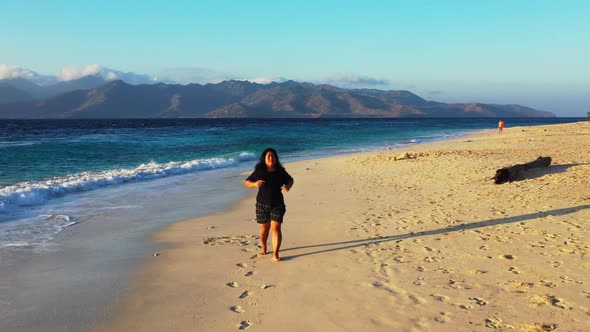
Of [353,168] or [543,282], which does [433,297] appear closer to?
[543,282]

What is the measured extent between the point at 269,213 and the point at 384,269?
6.22 feet

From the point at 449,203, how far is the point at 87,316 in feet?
26.2

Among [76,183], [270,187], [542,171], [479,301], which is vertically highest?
[270,187]

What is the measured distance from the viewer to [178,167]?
20188 millimetres

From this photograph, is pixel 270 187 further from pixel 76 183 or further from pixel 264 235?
pixel 76 183

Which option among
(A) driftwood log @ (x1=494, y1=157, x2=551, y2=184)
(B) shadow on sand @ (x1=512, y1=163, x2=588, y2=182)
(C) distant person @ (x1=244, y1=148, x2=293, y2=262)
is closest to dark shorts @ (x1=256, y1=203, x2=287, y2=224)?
(C) distant person @ (x1=244, y1=148, x2=293, y2=262)

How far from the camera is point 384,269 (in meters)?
5.80

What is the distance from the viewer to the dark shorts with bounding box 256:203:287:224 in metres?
6.50

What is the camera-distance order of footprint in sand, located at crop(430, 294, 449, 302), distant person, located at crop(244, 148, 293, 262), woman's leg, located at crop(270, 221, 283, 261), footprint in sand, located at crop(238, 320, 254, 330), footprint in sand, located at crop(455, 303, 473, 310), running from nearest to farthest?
footprint in sand, located at crop(238, 320, 254, 330) < footprint in sand, located at crop(455, 303, 473, 310) < footprint in sand, located at crop(430, 294, 449, 302) < woman's leg, located at crop(270, 221, 283, 261) < distant person, located at crop(244, 148, 293, 262)

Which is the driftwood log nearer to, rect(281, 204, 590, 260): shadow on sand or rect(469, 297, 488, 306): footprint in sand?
rect(281, 204, 590, 260): shadow on sand

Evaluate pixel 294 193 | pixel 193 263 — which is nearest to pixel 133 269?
pixel 193 263

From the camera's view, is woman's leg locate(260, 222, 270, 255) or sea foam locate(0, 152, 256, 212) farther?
sea foam locate(0, 152, 256, 212)

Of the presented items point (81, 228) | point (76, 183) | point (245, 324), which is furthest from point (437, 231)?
point (76, 183)

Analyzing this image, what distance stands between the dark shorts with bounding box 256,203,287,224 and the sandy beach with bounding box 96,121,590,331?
595 millimetres
